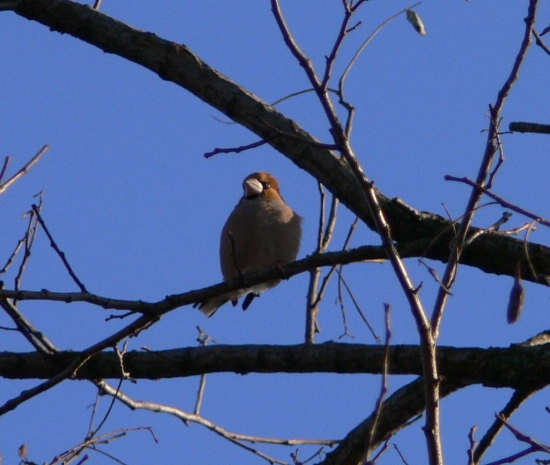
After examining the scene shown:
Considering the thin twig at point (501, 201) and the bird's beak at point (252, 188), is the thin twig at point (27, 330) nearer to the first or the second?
the thin twig at point (501, 201)

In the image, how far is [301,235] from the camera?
669cm

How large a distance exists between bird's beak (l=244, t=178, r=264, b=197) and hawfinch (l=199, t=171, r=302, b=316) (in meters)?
0.31

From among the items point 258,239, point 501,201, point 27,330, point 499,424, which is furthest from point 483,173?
point 258,239

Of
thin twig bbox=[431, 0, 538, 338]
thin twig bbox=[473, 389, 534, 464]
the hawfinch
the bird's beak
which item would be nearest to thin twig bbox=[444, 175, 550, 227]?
thin twig bbox=[431, 0, 538, 338]

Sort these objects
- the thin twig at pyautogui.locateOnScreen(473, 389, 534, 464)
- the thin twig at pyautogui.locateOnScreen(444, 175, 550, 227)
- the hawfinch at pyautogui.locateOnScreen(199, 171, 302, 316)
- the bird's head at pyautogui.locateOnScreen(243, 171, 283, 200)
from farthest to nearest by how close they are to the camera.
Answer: the bird's head at pyautogui.locateOnScreen(243, 171, 283, 200), the hawfinch at pyautogui.locateOnScreen(199, 171, 302, 316), the thin twig at pyautogui.locateOnScreen(473, 389, 534, 464), the thin twig at pyautogui.locateOnScreen(444, 175, 550, 227)

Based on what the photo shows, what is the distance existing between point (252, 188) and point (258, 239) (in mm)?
910

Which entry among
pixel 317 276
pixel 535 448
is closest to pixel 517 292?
pixel 535 448

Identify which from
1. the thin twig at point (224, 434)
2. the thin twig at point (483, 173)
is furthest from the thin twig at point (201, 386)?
the thin twig at point (483, 173)

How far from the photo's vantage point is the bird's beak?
724 cm

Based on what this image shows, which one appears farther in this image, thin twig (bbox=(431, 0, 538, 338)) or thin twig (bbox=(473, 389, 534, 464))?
thin twig (bbox=(473, 389, 534, 464))

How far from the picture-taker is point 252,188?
286 inches

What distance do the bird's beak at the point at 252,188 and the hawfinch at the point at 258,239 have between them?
1.02 feet

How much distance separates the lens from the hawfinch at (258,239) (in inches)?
254

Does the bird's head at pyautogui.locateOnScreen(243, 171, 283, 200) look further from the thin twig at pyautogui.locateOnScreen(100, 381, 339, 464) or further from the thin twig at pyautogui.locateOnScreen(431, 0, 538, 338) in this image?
the thin twig at pyautogui.locateOnScreen(431, 0, 538, 338)
